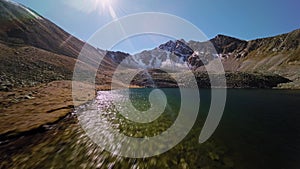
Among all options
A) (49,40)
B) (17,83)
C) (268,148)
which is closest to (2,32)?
(49,40)

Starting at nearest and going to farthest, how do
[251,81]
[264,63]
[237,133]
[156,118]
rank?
[237,133], [156,118], [251,81], [264,63]

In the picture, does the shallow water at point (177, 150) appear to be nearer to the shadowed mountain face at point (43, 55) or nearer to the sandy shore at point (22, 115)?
the sandy shore at point (22, 115)

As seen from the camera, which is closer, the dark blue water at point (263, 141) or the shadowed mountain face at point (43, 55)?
the dark blue water at point (263, 141)

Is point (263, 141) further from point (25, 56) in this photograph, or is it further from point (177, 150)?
point (25, 56)

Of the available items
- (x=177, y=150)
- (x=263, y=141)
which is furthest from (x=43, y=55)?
(x=263, y=141)

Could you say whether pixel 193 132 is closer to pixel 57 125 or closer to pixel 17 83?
pixel 57 125

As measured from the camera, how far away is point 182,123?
2142 cm

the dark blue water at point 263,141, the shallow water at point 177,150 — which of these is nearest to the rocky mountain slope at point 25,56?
the shallow water at point 177,150

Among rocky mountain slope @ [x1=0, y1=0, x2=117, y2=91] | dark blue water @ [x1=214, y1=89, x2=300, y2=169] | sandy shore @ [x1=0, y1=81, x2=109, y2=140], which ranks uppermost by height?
rocky mountain slope @ [x1=0, y1=0, x2=117, y2=91]

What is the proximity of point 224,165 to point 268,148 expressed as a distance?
554 centimetres

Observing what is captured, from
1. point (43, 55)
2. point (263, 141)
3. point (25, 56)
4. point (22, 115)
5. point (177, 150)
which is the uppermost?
point (43, 55)

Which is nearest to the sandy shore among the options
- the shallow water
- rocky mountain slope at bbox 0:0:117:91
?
the shallow water

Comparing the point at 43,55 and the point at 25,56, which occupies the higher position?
the point at 43,55

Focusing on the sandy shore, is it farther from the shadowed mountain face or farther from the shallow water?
the shadowed mountain face
